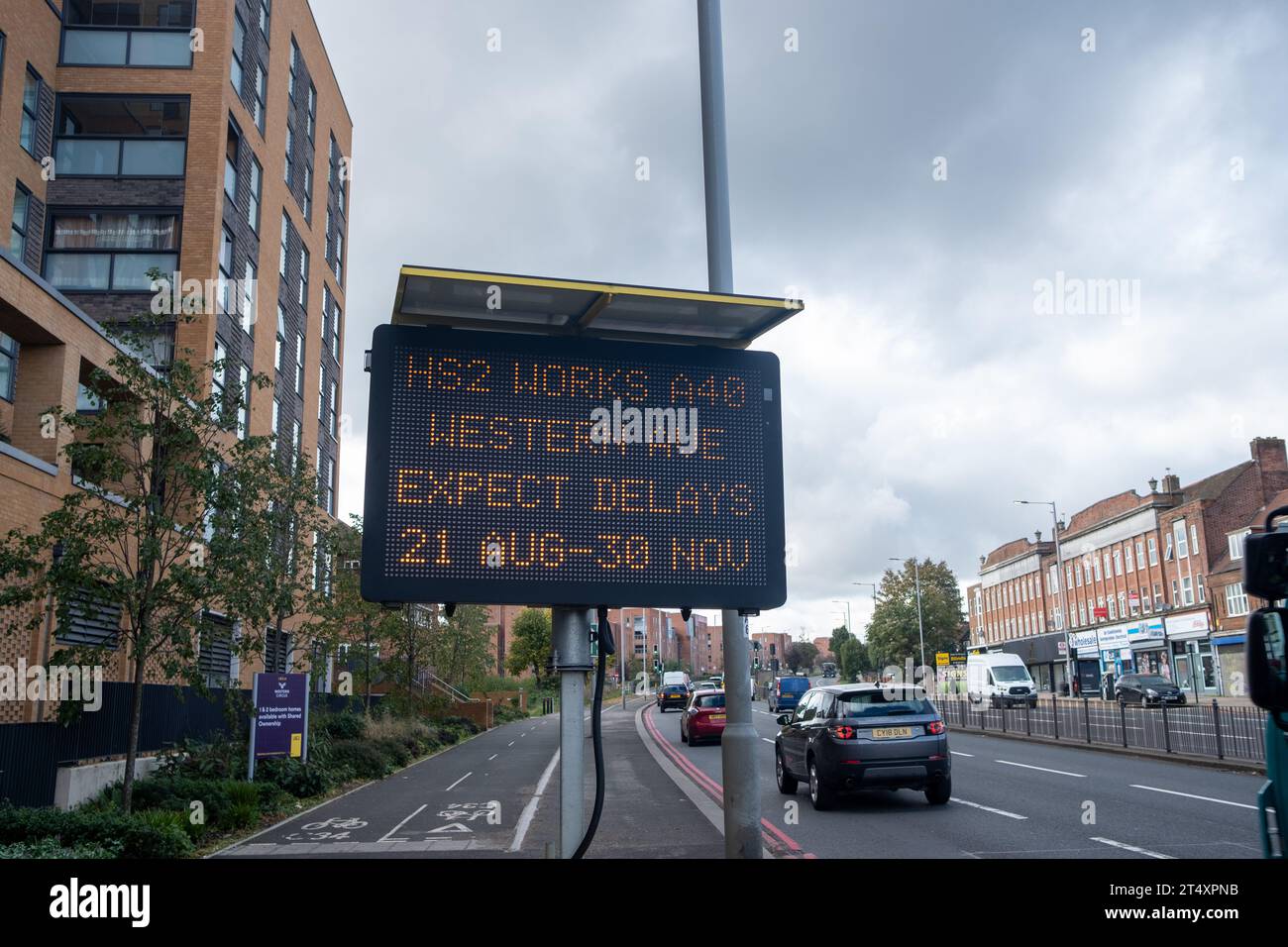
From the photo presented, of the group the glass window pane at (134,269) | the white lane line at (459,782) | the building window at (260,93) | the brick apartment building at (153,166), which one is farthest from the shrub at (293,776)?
the building window at (260,93)

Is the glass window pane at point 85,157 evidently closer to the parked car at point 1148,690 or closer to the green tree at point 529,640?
the parked car at point 1148,690

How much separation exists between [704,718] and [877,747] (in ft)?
50.3

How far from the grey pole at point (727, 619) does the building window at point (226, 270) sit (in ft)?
78.1

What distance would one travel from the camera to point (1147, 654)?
59.8 m

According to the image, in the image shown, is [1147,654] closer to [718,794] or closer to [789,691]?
[789,691]

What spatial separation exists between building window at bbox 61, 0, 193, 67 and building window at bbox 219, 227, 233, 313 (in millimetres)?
4790

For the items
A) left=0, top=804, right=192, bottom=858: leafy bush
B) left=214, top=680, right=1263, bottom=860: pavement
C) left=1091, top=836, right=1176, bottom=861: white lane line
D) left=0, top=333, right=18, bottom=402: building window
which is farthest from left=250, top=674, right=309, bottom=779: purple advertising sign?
left=1091, top=836, right=1176, bottom=861: white lane line

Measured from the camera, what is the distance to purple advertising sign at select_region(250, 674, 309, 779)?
1784 cm

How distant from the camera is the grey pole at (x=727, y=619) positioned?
8.03 m

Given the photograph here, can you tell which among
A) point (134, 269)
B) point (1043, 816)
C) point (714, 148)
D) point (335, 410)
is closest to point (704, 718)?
point (1043, 816)

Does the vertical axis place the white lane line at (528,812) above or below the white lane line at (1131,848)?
below

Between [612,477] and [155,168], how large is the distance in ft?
91.4
